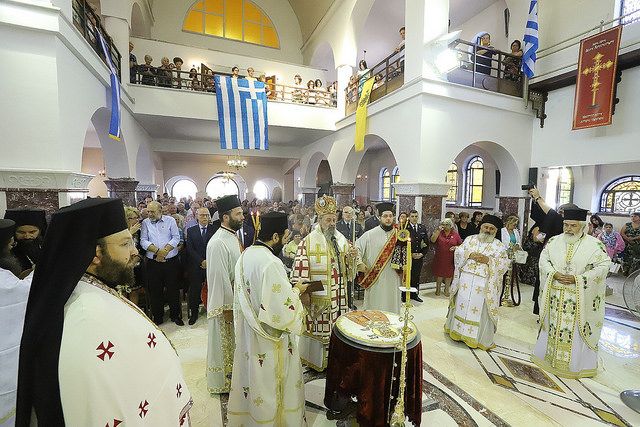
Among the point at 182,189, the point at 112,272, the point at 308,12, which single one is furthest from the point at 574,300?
the point at 182,189

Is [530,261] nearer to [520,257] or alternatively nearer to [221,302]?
[520,257]

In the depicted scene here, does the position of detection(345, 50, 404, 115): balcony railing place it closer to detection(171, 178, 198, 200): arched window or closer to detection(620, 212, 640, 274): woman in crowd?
detection(620, 212, 640, 274): woman in crowd

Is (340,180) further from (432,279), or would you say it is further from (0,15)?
(0,15)

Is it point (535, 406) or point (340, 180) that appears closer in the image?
point (535, 406)

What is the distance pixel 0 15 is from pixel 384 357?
20.0ft

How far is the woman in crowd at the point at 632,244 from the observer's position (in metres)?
8.38

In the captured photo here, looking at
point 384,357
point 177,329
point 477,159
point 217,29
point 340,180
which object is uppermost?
point 217,29

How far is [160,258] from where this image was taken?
476 cm

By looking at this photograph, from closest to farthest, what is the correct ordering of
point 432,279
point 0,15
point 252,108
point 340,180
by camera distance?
point 0,15 → point 432,279 → point 252,108 → point 340,180

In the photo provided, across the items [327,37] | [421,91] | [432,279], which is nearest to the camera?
[421,91]

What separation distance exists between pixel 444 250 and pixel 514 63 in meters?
5.63

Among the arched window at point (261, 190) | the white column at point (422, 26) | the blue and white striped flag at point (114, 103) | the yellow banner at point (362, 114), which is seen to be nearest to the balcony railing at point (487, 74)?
the white column at point (422, 26)

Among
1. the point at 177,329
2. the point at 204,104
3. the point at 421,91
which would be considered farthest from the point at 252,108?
the point at 177,329

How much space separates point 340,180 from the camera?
10.8 m
